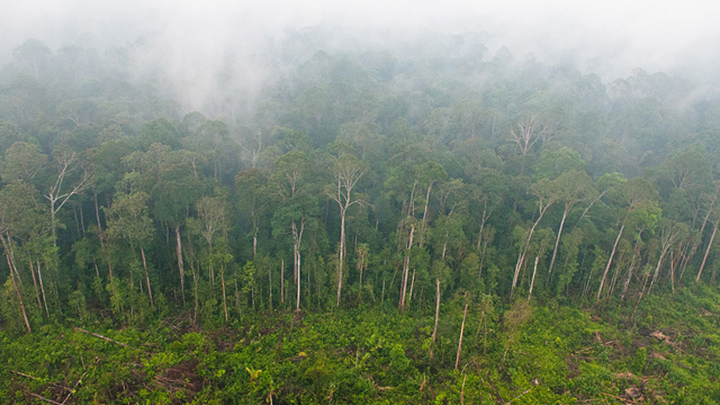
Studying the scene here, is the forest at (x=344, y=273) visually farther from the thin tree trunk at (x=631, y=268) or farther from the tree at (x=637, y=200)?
the thin tree trunk at (x=631, y=268)

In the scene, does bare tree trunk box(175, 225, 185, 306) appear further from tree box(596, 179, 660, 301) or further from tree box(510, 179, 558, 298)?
tree box(596, 179, 660, 301)

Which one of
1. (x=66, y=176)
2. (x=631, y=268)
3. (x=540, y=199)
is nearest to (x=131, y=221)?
A: (x=66, y=176)

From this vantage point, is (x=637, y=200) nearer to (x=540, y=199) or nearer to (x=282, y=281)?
(x=540, y=199)

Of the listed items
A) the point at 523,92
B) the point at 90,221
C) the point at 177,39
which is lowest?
the point at 90,221

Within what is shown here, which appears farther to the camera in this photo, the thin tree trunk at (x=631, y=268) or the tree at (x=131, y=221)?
the thin tree trunk at (x=631, y=268)

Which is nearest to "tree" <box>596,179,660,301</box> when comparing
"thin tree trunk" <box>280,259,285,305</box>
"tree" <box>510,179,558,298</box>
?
"tree" <box>510,179,558,298</box>

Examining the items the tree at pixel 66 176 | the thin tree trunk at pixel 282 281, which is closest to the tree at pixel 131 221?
the tree at pixel 66 176

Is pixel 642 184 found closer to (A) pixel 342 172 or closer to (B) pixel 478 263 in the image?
(B) pixel 478 263

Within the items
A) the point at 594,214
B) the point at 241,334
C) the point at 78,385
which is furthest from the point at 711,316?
the point at 78,385
